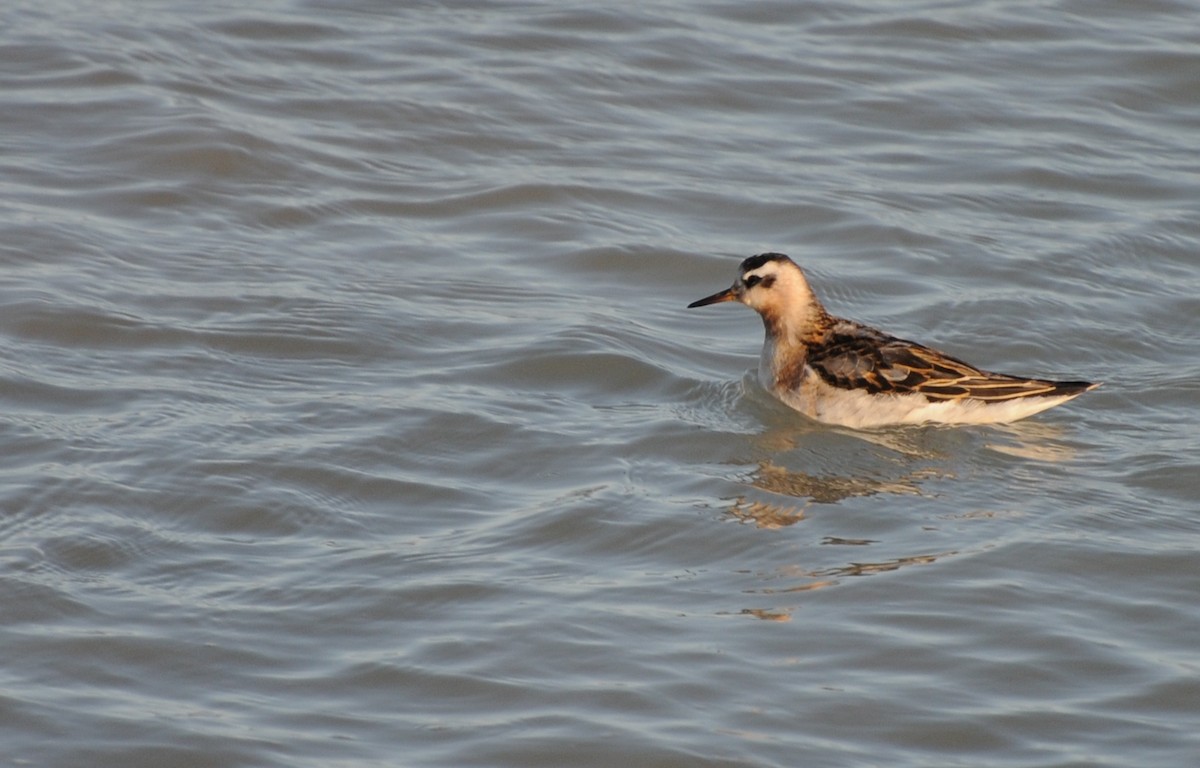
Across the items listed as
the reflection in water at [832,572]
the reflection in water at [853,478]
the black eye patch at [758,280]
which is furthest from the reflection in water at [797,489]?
the black eye patch at [758,280]

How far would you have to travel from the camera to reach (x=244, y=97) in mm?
14773

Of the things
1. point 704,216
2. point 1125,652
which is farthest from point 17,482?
point 704,216

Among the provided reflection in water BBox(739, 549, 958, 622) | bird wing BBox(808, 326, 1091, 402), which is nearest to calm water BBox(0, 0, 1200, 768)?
reflection in water BBox(739, 549, 958, 622)

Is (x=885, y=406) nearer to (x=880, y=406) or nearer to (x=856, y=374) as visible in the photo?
(x=880, y=406)

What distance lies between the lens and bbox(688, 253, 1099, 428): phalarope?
34.1ft

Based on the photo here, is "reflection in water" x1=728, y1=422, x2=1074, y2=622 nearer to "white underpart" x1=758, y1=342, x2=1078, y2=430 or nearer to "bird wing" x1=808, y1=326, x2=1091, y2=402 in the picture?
"white underpart" x1=758, y1=342, x2=1078, y2=430

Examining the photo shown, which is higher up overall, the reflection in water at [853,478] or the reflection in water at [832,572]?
the reflection in water at [853,478]

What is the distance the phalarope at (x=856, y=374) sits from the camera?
1038 centimetres

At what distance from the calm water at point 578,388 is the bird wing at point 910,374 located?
0.28 m

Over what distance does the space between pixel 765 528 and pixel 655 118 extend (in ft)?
22.2

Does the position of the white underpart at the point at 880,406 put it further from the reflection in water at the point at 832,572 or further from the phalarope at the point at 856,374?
the reflection in water at the point at 832,572

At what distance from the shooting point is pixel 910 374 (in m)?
10.6

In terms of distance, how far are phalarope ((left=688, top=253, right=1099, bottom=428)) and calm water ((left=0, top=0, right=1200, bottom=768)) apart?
0.18 metres

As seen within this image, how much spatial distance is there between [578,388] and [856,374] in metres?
1.58
